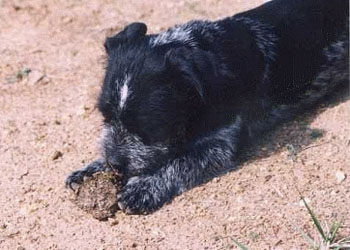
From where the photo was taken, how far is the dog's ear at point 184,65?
5.57 metres

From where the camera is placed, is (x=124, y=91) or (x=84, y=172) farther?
(x=84, y=172)

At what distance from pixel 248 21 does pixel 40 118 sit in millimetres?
2103

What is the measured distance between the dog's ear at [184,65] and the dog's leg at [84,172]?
3.18 feet

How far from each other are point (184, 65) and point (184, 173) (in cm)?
85

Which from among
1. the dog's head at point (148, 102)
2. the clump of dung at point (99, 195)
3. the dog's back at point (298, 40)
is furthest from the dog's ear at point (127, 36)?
the clump of dung at point (99, 195)

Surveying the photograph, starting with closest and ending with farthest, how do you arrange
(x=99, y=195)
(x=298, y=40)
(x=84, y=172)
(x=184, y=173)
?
(x=99, y=195)
(x=184, y=173)
(x=84, y=172)
(x=298, y=40)

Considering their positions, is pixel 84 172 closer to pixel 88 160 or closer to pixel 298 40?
pixel 88 160

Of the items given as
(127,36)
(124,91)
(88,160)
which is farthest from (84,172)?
(127,36)

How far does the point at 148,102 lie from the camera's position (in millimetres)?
5574

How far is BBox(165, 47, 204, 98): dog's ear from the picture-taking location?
18.3 feet

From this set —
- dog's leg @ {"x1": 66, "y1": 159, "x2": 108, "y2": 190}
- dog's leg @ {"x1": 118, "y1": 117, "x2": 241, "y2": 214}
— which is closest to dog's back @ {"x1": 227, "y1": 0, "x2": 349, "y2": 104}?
dog's leg @ {"x1": 118, "y1": 117, "x2": 241, "y2": 214}

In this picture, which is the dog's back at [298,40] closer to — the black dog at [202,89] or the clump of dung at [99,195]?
the black dog at [202,89]

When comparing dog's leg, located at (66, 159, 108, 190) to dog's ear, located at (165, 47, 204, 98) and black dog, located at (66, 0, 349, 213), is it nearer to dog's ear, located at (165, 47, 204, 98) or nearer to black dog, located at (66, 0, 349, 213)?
black dog, located at (66, 0, 349, 213)

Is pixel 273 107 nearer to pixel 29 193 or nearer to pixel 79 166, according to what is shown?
pixel 79 166
